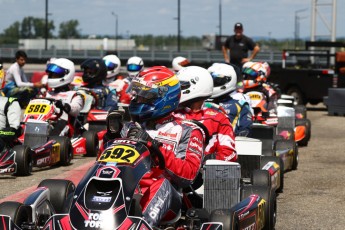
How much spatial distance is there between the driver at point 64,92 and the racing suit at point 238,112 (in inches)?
118

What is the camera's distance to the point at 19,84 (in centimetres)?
1748

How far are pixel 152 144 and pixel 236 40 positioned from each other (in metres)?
12.2

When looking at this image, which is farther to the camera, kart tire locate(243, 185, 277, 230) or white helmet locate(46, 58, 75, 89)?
white helmet locate(46, 58, 75, 89)

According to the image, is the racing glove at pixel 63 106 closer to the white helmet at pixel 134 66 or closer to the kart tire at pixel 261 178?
the kart tire at pixel 261 178

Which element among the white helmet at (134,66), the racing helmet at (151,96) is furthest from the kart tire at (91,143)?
the racing helmet at (151,96)

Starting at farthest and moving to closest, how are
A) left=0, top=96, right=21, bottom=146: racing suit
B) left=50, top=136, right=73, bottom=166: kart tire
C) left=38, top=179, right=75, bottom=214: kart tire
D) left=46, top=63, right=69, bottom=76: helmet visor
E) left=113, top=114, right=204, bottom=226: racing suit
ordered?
1. left=46, top=63, right=69, bottom=76: helmet visor
2. left=50, top=136, right=73, bottom=166: kart tire
3. left=0, top=96, right=21, bottom=146: racing suit
4. left=38, top=179, right=75, bottom=214: kart tire
5. left=113, top=114, right=204, bottom=226: racing suit

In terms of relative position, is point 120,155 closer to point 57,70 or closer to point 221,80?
point 221,80

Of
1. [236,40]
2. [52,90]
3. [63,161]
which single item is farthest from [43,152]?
[236,40]

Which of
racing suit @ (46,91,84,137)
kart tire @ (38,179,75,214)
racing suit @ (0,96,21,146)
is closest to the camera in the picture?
kart tire @ (38,179,75,214)

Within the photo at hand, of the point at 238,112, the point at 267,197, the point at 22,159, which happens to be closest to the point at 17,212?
the point at 267,197

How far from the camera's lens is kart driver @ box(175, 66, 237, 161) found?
294 inches

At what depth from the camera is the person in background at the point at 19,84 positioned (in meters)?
17.3

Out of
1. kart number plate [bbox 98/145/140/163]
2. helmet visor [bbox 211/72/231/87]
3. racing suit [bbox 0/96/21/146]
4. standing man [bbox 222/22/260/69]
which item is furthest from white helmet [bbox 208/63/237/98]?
standing man [bbox 222/22/260/69]

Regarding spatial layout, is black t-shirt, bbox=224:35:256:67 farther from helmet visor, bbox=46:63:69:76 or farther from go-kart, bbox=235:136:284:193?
go-kart, bbox=235:136:284:193
